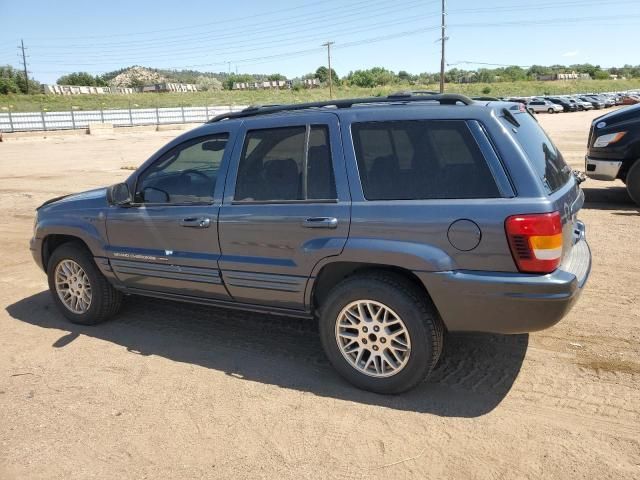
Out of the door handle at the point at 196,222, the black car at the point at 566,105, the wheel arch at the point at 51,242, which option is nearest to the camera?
the door handle at the point at 196,222

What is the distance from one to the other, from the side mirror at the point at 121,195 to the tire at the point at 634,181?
7.55 m

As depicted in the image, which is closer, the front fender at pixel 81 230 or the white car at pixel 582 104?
the front fender at pixel 81 230

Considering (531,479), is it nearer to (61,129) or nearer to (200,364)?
(200,364)

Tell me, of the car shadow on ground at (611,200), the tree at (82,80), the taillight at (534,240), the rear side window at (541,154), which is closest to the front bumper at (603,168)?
the car shadow on ground at (611,200)

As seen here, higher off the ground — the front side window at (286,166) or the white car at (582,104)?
the white car at (582,104)

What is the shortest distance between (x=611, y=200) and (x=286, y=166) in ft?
25.0

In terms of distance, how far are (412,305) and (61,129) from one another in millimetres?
42930

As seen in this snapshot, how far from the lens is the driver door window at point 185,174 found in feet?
13.5

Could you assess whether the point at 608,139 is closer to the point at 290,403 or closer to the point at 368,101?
the point at 368,101

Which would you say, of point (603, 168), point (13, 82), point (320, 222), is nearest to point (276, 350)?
point (320, 222)

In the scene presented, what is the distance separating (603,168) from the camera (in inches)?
344

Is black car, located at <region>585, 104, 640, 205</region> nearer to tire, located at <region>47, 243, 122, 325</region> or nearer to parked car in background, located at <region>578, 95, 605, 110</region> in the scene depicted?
tire, located at <region>47, 243, 122, 325</region>

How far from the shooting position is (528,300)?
120 inches

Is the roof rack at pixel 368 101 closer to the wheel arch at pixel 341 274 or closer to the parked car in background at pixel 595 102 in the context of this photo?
the wheel arch at pixel 341 274
